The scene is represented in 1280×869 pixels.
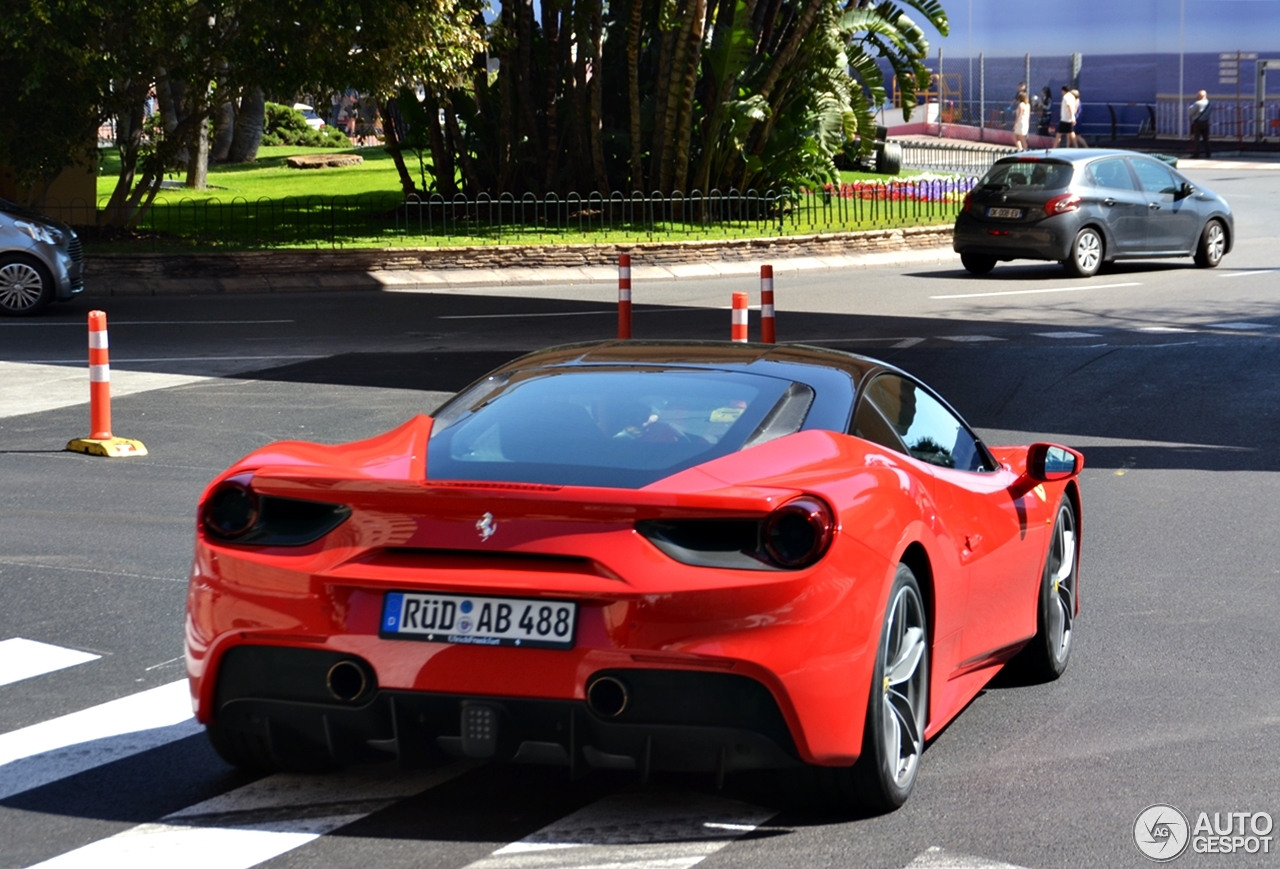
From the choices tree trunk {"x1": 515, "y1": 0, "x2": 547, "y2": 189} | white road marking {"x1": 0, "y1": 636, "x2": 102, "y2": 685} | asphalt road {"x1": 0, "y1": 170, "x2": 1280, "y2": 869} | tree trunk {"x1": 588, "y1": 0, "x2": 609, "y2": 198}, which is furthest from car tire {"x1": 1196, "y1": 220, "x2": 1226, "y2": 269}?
white road marking {"x1": 0, "y1": 636, "x2": 102, "y2": 685}

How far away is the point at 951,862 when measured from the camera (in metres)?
4.45

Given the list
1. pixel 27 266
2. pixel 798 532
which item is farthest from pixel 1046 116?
pixel 798 532

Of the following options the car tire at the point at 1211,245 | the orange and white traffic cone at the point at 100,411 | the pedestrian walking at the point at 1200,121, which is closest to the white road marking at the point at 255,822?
the orange and white traffic cone at the point at 100,411

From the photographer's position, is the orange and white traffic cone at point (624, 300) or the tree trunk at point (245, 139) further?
the tree trunk at point (245, 139)

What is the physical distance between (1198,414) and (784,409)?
848cm

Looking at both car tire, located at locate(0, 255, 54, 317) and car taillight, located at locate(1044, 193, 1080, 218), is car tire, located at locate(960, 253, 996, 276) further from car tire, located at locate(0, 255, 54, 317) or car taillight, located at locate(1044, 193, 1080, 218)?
car tire, located at locate(0, 255, 54, 317)

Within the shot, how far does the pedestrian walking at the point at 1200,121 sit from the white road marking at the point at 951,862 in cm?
Result: 4697

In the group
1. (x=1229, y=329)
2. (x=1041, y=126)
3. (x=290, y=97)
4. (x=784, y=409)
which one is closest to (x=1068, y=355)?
(x=1229, y=329)

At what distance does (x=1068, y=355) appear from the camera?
621 inches

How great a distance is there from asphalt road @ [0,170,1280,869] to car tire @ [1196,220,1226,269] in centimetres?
680

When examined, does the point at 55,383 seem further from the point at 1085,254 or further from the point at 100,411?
the point at 1085,254

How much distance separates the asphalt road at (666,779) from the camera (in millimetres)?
4648

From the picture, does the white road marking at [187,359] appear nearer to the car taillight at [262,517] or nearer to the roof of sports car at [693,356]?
the roof of sports car at [693,356]

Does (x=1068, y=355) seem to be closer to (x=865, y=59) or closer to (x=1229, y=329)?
(x=1229, y=329)
